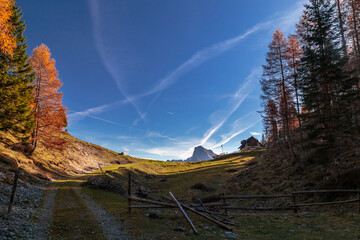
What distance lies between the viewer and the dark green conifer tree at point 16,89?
2231cm

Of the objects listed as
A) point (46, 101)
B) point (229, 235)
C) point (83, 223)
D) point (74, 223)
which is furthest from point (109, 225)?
point (46, 101)

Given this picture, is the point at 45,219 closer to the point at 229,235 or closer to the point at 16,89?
the point at 229,235

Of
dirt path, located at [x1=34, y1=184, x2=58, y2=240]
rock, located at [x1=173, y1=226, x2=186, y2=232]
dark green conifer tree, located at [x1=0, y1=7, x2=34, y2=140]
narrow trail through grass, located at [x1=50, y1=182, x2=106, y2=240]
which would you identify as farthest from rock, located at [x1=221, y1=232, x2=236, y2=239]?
dark green conifer tree, located at [x1=0, y1=7, x2=34, y2=140]

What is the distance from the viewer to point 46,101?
29781 mm

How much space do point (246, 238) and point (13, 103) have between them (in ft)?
99.9

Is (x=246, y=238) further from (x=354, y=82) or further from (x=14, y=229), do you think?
(x=354, y=82)

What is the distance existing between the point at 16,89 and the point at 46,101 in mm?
6643

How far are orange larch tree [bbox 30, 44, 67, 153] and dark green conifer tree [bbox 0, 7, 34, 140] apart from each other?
2.69 meters

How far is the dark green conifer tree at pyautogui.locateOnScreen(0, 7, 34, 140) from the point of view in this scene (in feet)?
73.2

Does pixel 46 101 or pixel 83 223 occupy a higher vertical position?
pixel 46 101

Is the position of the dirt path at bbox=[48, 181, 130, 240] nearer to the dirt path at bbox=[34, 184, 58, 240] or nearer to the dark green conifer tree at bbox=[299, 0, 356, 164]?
the dirt path at bbox=[34, 184, 58, 240]

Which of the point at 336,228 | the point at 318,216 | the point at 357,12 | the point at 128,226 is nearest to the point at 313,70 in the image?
the point at 318,216

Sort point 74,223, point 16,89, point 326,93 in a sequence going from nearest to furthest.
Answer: point 74,223 → point 326,93 → point 16,89

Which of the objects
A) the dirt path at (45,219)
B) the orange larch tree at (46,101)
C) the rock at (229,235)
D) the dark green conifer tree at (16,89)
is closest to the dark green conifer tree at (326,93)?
the rock at (229,235)
